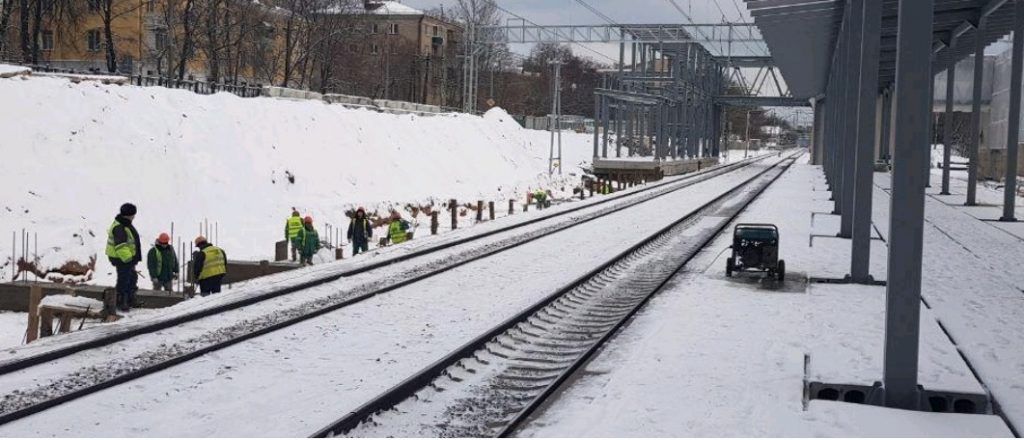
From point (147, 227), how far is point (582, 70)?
435 ft

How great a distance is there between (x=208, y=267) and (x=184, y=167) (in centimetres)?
1518

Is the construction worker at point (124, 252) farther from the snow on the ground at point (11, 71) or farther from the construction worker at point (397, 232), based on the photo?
the snow on the ground at point (11, 71)

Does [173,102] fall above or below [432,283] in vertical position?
above

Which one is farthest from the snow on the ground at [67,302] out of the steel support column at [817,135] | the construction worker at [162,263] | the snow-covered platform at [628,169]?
the steel support column at [817,135]

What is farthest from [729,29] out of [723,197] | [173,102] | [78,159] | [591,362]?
[591,362]

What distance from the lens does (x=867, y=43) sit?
17391 millimetres

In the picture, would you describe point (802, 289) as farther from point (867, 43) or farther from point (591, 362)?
point (591, 362)

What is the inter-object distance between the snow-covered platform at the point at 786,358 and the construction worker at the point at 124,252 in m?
8.50

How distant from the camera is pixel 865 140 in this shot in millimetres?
17844

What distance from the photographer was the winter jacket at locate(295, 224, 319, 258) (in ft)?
73.3

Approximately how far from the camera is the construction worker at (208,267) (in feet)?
55.8

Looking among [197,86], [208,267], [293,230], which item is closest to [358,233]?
[293,230]

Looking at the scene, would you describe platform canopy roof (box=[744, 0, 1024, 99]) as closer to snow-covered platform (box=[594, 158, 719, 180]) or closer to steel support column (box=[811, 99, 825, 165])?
snow-covered platform (box=[594, 158, 719, 180])

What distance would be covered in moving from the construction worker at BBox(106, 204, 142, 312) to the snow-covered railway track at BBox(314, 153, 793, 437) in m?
7.05
